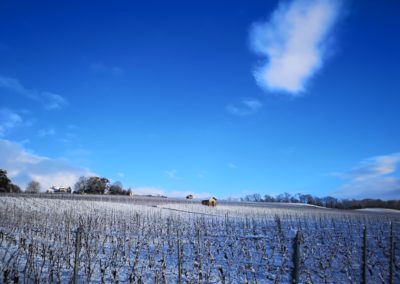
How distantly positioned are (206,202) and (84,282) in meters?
51.2

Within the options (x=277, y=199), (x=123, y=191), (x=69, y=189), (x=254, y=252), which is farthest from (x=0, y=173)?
(x=277, y=199)

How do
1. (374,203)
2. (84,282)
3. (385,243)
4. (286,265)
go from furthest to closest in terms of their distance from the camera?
(374,203)
(385,243)
(286,265)
(84,282)

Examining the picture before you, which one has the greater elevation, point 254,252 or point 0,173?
point 0,173

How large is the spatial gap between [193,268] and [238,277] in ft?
4.90

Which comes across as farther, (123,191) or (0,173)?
(123,191)

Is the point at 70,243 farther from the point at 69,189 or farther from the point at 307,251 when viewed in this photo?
the point at 69,189

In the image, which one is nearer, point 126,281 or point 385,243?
point 126,281

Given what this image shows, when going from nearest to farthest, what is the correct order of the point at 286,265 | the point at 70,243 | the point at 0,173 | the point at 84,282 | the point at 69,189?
the point at 84,282 < the point at 286,265 < the point at 70,243 < the point at 0,173 < the point at 69,189

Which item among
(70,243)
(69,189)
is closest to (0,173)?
(69,189)

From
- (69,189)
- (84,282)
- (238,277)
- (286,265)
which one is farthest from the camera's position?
(69,189)

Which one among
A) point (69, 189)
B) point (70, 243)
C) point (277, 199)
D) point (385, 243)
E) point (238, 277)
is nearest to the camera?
point (238, 277)

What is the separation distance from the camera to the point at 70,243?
14414 mm

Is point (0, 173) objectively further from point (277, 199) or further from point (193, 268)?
point (277, 199)

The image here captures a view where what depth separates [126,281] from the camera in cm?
928
